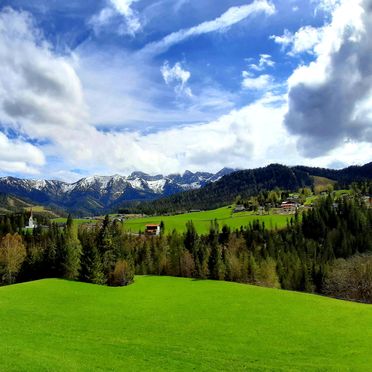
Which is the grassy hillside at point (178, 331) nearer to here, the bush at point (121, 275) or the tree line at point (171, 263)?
the bush at point (121, 275)

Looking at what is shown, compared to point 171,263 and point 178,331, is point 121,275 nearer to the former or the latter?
point 171,263

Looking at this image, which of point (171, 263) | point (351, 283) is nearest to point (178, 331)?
point (351, 283)

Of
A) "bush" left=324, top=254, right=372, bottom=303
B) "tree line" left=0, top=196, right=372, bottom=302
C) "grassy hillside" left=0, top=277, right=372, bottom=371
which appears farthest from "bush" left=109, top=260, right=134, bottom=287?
"bush" left=324, top=254, right=372, bottom=303

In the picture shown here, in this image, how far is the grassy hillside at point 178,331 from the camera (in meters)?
31.1

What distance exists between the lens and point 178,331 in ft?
142

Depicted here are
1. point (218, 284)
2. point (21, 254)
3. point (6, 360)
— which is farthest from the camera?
point (21, 254)

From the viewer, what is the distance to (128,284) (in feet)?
293

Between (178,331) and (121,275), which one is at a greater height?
(121,275)

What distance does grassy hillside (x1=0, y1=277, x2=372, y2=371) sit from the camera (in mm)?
31078

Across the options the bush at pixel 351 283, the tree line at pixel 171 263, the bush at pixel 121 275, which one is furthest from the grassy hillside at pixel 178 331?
the bush at pixel 351 283

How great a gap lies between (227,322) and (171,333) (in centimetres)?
904

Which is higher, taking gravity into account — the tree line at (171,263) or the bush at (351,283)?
the tree line at (171,263)

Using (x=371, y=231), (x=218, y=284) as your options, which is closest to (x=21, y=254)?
(x=218, y=284)

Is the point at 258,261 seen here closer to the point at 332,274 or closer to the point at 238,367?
the point at 332,274
